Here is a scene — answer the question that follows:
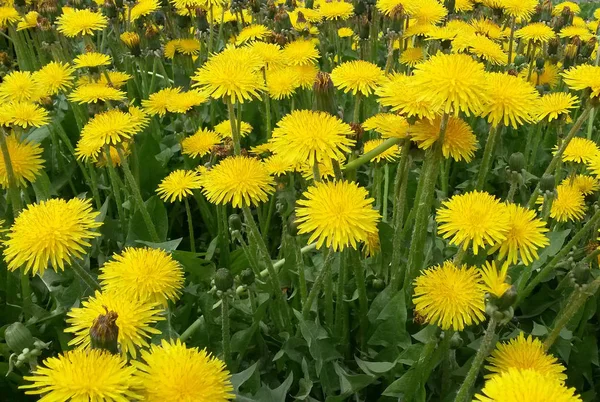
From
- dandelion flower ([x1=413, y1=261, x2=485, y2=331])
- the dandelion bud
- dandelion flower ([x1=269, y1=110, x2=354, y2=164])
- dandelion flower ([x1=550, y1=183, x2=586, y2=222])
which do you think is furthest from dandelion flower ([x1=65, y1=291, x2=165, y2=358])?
dandelion flower ([x1=550, y1=183, x2=586, y2=222])

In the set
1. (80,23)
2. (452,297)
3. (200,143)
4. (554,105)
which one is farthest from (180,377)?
(80,23)

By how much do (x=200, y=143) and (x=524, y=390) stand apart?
176cm

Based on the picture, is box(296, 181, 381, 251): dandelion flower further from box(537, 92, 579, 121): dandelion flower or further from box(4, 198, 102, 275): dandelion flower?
box(537, 92, 579, 121): dandelion flower

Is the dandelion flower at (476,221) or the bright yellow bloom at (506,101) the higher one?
the bright yellow bloom at (506,101)

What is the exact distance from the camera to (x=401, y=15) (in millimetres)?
2818

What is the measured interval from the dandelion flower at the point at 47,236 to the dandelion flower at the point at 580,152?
5.89 feet

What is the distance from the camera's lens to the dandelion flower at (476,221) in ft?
4.71

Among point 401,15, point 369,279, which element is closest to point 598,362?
point 369,279

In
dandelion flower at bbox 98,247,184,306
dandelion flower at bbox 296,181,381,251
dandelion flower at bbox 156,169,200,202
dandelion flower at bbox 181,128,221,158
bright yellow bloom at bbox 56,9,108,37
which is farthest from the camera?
bright yellow bloom at bbox 56,9,108,37

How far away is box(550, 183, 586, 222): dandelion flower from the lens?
2.13m

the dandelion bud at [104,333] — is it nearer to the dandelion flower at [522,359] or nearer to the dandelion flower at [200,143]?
the dandelion flower at [522,359]

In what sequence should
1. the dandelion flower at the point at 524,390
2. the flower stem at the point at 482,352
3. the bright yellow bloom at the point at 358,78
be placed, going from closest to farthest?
the dandelion flower at the point at 524,390
the flower stem at the point at 482,352
the bright yellow bloom at the point at 358,78

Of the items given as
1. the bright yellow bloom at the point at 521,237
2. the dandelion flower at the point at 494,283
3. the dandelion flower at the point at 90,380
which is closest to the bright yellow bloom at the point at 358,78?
the bright yellow bloom at the point at 521,237

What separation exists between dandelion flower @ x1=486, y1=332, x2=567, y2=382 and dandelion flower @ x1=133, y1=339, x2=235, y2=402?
2.32ft
